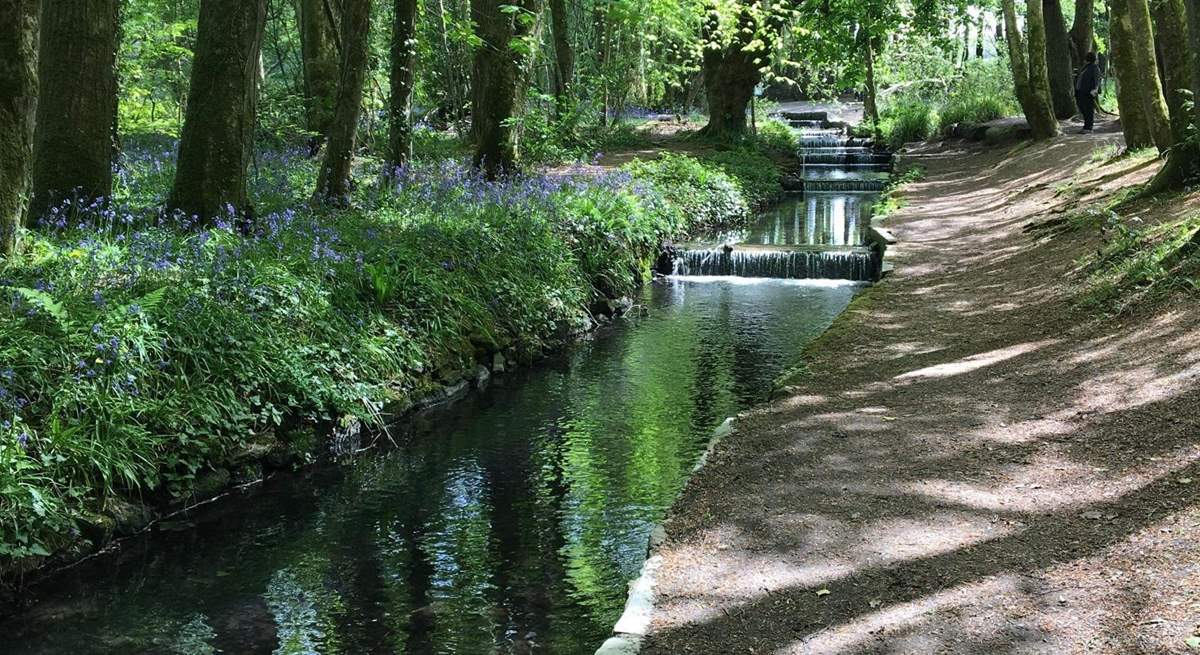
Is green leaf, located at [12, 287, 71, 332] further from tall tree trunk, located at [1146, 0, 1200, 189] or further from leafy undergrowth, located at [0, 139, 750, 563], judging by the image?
tall tree trunk, located at [1146, 0, 1200, 189]

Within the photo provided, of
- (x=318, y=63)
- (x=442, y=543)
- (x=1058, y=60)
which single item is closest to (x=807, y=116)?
(x=1058, y=60)

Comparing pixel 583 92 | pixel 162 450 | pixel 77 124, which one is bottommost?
pixel 162 450

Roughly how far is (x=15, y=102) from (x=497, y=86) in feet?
30.0

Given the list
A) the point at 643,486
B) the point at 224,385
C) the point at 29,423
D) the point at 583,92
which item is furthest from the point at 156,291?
the point at 583,92

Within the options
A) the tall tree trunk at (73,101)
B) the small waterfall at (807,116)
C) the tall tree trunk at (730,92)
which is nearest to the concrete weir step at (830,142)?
the tall tree trunk at (730,92)

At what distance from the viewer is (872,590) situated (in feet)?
14.3

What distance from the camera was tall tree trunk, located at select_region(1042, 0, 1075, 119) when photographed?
1064 inches

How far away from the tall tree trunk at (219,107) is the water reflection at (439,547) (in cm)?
337

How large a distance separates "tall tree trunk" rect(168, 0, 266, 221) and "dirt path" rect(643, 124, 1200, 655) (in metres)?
5.98

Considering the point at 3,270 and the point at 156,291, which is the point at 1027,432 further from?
the point at 3,270

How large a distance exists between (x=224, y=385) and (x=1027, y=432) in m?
5.28

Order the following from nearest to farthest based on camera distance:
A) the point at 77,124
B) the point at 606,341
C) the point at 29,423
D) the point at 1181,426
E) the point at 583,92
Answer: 1. the point at 1181,426
2. the point at 29,423
3. the point at 77,124
4. the point at 606,341
5. the point at 583,92

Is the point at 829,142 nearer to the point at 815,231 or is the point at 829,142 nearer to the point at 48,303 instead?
the point at 815,231

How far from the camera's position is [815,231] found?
19812mm
